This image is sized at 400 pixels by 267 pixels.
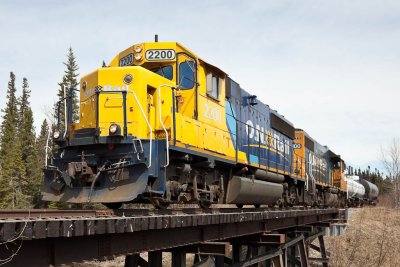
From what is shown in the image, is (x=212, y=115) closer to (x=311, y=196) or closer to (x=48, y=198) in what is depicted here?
(x=48, y=198)

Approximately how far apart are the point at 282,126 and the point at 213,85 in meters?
8.18

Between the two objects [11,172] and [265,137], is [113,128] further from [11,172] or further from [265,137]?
[11,172]

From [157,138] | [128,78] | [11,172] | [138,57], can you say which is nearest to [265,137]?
[138,57]

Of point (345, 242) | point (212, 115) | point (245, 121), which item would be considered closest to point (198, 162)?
point (212, 115)

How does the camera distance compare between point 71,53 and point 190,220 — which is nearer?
point 190,220

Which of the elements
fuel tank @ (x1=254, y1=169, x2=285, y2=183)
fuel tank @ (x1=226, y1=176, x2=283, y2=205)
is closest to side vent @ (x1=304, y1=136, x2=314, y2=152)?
fuel tank @ (x1=254, y1=169, x2=285, y2=183)

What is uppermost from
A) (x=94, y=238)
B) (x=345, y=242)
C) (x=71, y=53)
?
(x=71, y=53)

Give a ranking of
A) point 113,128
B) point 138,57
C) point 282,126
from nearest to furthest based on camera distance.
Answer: point 113,128 < point 138,57 < point 282,126

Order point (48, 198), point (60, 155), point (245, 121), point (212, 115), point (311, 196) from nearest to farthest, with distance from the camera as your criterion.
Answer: point (48, 198), point (60, 155), point (212, 115), point (245, 121), point (311, 196)

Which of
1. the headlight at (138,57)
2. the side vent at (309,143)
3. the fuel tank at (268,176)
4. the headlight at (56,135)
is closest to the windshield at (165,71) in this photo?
the headlight at (138,57)

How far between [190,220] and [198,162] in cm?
263

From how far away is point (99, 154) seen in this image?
25.8 feet

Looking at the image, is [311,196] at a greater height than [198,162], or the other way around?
[198,162]

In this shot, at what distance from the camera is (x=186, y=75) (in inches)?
374
